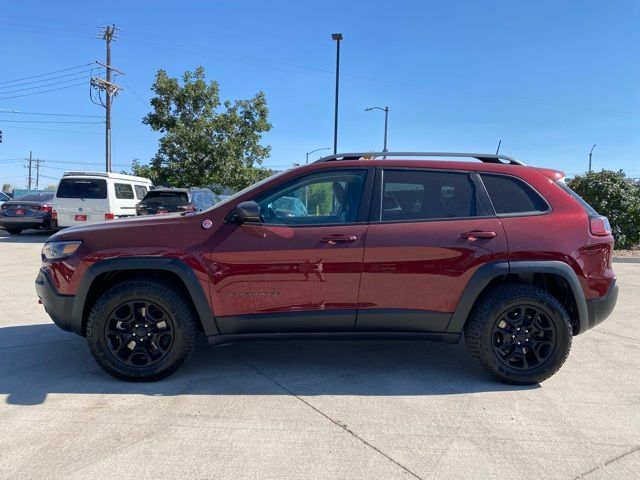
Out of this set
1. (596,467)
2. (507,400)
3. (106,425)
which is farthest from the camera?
(507,400)

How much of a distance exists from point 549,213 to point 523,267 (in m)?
0.50

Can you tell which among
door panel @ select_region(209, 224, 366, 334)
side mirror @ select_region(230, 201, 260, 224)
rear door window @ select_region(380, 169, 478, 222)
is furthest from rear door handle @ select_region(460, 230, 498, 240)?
side mirror @ select_region(230, 201, 260, 224)

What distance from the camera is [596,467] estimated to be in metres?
2.71

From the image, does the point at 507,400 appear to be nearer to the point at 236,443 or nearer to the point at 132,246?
the point at 236,443

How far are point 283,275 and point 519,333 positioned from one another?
191cm

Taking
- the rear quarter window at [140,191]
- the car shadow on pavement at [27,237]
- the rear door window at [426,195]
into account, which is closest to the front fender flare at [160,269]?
the rear door window at [426,195]

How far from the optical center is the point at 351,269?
12.0 feet

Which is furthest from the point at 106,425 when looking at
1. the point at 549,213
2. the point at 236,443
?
the point at 549,213

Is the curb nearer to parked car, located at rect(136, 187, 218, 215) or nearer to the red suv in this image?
the red suv

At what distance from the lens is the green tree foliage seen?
1308 centimetres

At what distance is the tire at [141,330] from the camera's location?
12.1ft

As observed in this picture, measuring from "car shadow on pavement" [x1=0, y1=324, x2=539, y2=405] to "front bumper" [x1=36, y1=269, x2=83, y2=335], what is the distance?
Result: 46cm

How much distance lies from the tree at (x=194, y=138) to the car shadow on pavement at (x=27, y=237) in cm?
564

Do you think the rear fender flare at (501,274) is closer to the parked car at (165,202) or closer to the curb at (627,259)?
the curb at (627,259)
